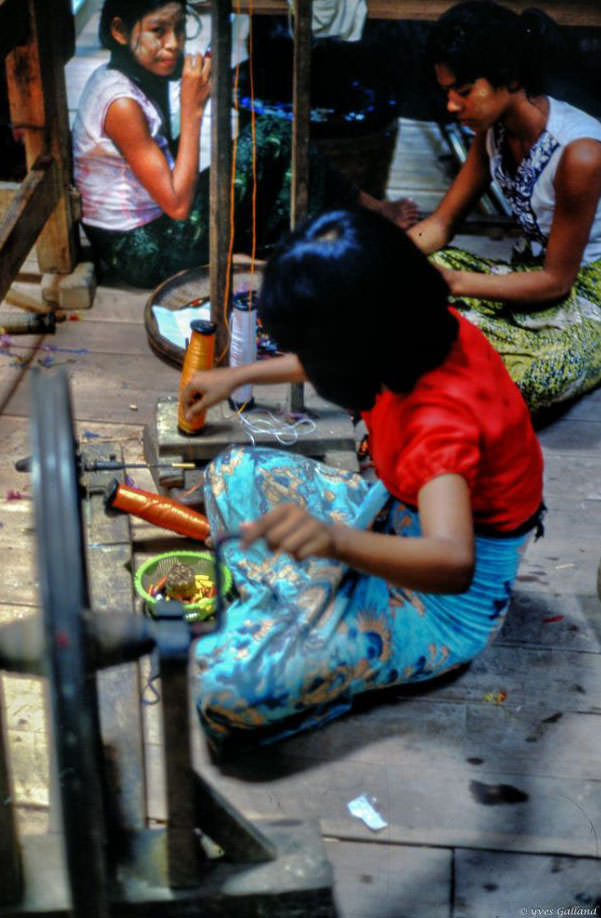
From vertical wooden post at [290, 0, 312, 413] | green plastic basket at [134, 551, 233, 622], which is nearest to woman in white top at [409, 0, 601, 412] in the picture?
vertical wooden post at [290, 0, 312, 413]

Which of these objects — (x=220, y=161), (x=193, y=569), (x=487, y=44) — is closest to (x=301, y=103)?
(x=220, y=161)

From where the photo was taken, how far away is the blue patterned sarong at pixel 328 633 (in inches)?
71.4

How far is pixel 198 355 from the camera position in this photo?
244cm

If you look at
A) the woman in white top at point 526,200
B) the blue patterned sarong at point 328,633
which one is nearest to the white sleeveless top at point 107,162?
the woman in white top at point 526,200

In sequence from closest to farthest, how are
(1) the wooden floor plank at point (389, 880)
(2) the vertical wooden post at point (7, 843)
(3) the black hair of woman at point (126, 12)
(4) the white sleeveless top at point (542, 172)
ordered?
(2) the vertical wooden post at point (7, 843) < (1) the wooden floor plank at point (389, 880) < (4) the white sleeveless top at point (542, 172) < (3) the black hair of woman at point (126, 12)

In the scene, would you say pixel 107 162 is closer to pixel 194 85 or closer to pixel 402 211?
pixel 194 85

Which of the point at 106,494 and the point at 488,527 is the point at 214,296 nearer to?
the point at 106,494

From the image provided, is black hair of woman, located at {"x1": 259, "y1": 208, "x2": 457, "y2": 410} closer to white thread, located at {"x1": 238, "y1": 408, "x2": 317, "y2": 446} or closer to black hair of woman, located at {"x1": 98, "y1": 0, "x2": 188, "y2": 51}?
white thread, located at {"x1": 238, "y1": 408, "x2": 317, "y2": 446}

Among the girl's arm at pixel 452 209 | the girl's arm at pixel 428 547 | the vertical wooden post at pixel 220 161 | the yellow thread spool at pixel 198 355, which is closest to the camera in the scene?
the girl's arm at pixel 428 547

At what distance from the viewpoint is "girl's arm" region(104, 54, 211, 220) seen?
3303 millimetres

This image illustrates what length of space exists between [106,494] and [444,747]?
945mm

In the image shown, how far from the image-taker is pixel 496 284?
2801 millimetres

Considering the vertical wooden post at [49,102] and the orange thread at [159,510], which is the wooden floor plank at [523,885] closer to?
the orange thread at [159,510]

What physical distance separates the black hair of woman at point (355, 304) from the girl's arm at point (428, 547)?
0.69ft
